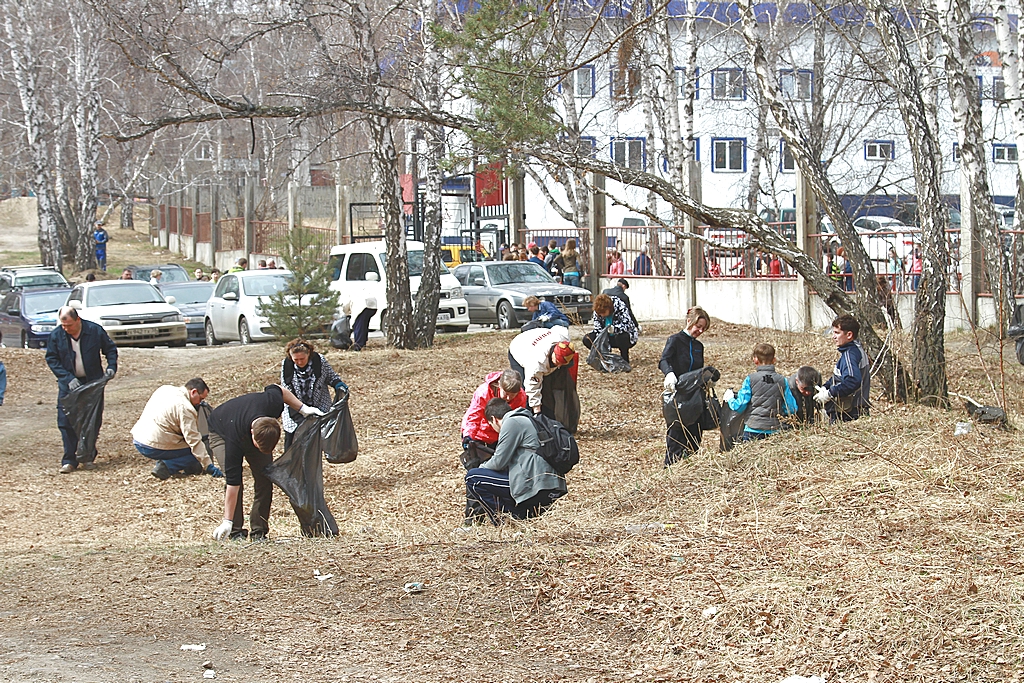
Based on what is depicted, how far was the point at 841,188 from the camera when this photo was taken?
4356 cm

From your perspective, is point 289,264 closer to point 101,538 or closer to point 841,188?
point 101,538

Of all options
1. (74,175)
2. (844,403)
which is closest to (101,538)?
(844,403)

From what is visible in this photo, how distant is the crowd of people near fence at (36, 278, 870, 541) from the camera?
7906 mm

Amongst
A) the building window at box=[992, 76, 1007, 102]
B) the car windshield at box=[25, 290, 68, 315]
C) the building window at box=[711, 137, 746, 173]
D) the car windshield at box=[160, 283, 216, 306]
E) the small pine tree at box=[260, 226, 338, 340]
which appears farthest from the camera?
the building window at box=[711, 137, 746, 173]

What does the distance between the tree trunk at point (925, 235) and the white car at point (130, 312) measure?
657 inches

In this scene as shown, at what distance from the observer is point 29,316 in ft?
77.3

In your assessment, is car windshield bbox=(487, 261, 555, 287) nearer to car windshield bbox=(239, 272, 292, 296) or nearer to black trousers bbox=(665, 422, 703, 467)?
car windshield bbox=(239, 272, 292, 296)

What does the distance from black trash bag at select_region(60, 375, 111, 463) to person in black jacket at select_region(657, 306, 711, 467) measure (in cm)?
586

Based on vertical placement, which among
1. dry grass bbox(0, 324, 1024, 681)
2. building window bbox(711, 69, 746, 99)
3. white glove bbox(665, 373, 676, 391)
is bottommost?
dry grass bbox(0, 324, 1024, 681)

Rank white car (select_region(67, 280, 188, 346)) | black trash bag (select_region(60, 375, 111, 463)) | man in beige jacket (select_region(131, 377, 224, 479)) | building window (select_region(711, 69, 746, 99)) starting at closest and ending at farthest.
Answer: man in beige jacket (select_region(131, 377, 224, 479)) → black trash bag (select_region(60, 375, 111, 463)) → white car (select_region(67, 280, 188, 346)) → building window (select_region(711, 69, 746, 99))

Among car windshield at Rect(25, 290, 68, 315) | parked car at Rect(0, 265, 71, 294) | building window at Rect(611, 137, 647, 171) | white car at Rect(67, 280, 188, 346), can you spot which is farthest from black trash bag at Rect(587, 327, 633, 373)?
building window at Rect(611, 137, 647, 171)

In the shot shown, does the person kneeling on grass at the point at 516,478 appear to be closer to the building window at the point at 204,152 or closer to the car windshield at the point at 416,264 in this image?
the car windshield at the point at 416,264

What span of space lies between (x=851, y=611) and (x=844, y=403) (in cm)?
410

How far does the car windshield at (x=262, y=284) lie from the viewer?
888 inches
